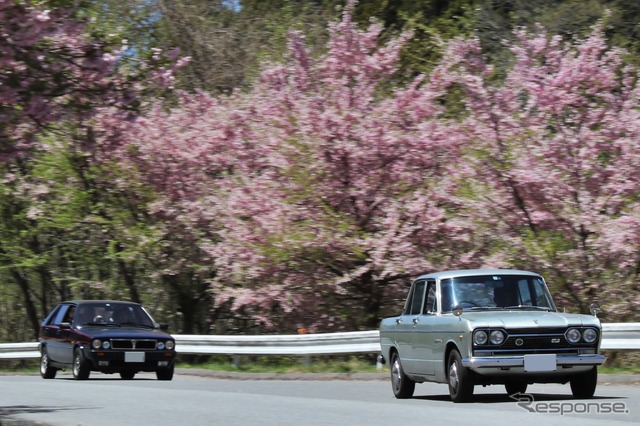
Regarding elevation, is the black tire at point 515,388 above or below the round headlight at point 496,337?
below

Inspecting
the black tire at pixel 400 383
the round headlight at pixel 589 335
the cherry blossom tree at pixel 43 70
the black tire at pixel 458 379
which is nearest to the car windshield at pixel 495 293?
the black tire at pixel 458 379

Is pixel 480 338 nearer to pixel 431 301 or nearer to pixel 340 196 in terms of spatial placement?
pixel 431 301

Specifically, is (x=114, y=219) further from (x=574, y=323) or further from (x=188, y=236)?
(x=574, y=323)

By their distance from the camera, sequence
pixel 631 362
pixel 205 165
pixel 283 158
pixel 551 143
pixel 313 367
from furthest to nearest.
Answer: pixel 205 165 < pixel 283 158 < pixel 551 143 < pixel 313 367 < pixel 631 362

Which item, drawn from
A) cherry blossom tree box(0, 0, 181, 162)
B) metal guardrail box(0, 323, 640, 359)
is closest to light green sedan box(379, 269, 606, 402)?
metal guardrail box(0, 323, 640, 359)

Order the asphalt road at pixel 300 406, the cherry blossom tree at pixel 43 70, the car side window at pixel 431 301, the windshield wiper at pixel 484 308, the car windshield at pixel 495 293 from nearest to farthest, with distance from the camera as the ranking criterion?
the asphalt road at pixel 300 406
the cherry blossom tree at pixel 43 70
the windshield wiper at pixel 484 308
the car windshield at pixel 495 293
the car side window at pixel 431 301

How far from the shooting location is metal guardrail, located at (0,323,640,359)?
17.9 metres

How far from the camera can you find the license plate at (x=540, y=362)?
13.1 m

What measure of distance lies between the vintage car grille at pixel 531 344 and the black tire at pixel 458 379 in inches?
15.3

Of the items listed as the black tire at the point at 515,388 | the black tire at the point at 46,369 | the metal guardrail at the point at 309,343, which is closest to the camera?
the black tire at the point at 515,388

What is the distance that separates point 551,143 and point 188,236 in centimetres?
983

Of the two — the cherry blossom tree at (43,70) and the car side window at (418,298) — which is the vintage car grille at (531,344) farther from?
the cherry blossom tree at (43,70)

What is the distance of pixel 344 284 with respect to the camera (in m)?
26.5

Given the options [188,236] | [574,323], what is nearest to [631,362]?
[574,323]
